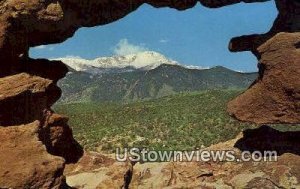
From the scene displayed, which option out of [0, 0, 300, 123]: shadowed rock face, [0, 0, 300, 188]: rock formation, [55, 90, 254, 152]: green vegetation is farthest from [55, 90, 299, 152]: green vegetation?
[0, 0, 300, 188]: rock formation

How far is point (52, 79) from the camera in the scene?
3244 centimetres

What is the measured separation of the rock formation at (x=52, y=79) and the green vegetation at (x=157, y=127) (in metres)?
54.6

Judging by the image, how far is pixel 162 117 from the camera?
132 meters

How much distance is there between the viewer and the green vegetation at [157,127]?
322ft

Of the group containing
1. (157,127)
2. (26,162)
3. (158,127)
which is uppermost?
(26,162)

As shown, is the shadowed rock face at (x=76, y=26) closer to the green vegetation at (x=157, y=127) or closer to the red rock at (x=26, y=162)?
the red rock at (x=26, y=162)

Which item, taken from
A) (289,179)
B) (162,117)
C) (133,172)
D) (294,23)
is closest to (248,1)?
(294,23)

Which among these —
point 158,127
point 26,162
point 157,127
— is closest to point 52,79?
point 26,162

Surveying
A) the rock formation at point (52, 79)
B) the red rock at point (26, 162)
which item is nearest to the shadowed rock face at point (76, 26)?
the rock formation at point (52, 79)

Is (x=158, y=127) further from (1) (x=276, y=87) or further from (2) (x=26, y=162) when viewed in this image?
(2) (x=26, y=162)

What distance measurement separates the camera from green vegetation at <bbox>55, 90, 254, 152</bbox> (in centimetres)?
9825

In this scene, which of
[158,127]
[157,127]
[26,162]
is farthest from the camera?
[157,127]

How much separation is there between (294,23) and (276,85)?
4.50 m

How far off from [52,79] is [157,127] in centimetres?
8905
